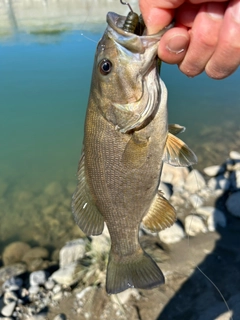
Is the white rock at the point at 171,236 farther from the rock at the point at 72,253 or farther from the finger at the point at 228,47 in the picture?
the finger at the point at 228,47

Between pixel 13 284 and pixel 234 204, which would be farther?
pixel 234 204

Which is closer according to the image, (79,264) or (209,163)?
(79,264)

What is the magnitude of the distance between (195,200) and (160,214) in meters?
3.53

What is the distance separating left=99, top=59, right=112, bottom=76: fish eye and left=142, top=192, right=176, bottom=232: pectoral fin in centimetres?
90

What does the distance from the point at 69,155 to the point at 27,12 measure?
15.2 metres

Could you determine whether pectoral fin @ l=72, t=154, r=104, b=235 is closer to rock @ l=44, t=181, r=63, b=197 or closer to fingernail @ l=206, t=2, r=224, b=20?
Answer: fingernail @ l=206, t=2, r=224, b=20

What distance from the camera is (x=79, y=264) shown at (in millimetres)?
4773

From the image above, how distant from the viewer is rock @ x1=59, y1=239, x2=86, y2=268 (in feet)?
16.4

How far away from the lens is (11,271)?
16.6 feet

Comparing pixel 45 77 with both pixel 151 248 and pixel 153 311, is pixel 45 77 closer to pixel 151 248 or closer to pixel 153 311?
pixel 151 248

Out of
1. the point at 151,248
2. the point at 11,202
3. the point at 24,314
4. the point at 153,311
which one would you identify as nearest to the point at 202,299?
the point at 153,311

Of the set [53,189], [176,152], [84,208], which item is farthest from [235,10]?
[53,189]

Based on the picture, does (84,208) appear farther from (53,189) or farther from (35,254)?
(53,189)

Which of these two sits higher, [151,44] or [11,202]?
[151,44]
